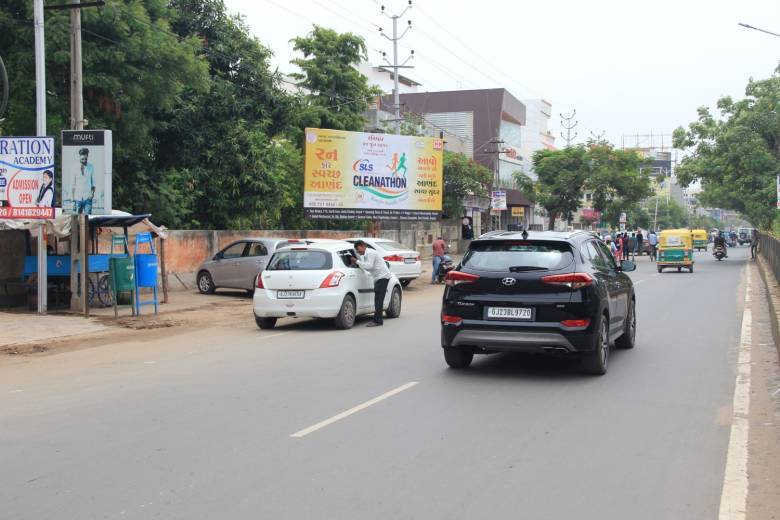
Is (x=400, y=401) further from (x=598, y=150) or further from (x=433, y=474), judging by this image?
(x=598, y=150)

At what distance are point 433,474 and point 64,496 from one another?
2.43 meters

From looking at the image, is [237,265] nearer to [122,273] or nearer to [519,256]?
[122,273]

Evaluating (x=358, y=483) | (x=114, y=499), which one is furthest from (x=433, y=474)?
(x=114, y=499)

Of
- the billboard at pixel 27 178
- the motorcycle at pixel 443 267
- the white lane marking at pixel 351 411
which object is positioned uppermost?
the billboard at pixel 27 178

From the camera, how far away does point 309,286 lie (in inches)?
559

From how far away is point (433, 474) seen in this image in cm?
568

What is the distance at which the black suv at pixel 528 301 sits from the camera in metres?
9.12

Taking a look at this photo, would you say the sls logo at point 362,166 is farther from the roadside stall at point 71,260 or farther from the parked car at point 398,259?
the roadside stall at point 71,260

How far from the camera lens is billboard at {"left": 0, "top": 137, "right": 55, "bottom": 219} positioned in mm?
16172

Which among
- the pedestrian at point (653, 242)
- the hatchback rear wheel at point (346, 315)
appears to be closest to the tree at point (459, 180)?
the pedestrian at point (653, 242)

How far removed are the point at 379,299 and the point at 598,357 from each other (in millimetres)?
6334

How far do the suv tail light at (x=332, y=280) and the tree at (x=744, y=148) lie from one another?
35.6m

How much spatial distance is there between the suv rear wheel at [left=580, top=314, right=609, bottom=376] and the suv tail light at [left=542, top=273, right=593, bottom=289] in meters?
0.53

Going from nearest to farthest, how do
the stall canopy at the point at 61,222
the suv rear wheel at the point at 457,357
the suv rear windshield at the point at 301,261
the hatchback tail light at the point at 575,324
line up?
the hatchback tail light at the point at 575,324 < the suv rear wheel at the point at 457,357 < the suv rear windshield at the point at 301,261 < the stall canopy at the point at 61,222
